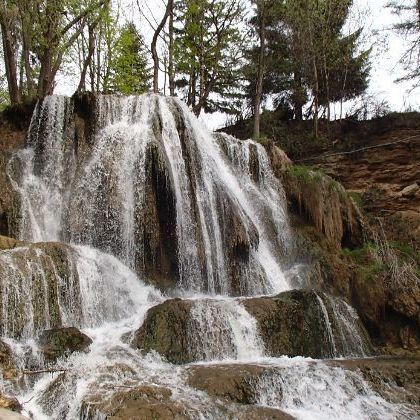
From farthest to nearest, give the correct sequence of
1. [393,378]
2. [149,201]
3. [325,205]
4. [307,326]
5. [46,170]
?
1. [325,205]
2. [46,170]
3. [149,201]
4. [307,326]
5. [393,378]

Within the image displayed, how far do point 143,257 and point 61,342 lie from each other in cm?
408

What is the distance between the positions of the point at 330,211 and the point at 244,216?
10.6ft

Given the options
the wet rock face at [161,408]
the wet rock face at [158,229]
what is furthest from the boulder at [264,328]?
the wet rock face at [158,229]

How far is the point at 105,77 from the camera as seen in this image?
22.4 meters

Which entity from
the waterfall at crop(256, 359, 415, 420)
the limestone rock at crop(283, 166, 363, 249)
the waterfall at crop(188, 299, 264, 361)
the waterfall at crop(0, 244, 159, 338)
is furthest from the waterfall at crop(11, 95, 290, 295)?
the waterfall at crop(256, 359, 415, 420)

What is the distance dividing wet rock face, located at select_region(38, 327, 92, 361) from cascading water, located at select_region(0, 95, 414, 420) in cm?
13

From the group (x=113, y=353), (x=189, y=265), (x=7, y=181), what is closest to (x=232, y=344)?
(x=113, y=353)

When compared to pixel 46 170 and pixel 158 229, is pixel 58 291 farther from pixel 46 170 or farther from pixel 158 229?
pixel 46 170

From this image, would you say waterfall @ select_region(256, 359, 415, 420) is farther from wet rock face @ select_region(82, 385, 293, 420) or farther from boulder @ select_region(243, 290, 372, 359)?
boulder @ select_region(243, 290, 372, 359)

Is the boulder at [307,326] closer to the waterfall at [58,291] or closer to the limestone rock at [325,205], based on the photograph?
the waterfall at [58,291]

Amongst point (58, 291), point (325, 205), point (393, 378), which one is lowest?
point (393, 378)

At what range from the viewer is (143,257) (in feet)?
35.5

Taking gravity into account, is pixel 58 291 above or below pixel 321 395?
above

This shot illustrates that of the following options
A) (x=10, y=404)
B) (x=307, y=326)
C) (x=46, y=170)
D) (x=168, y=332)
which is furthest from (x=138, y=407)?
(x=46, y=170)
